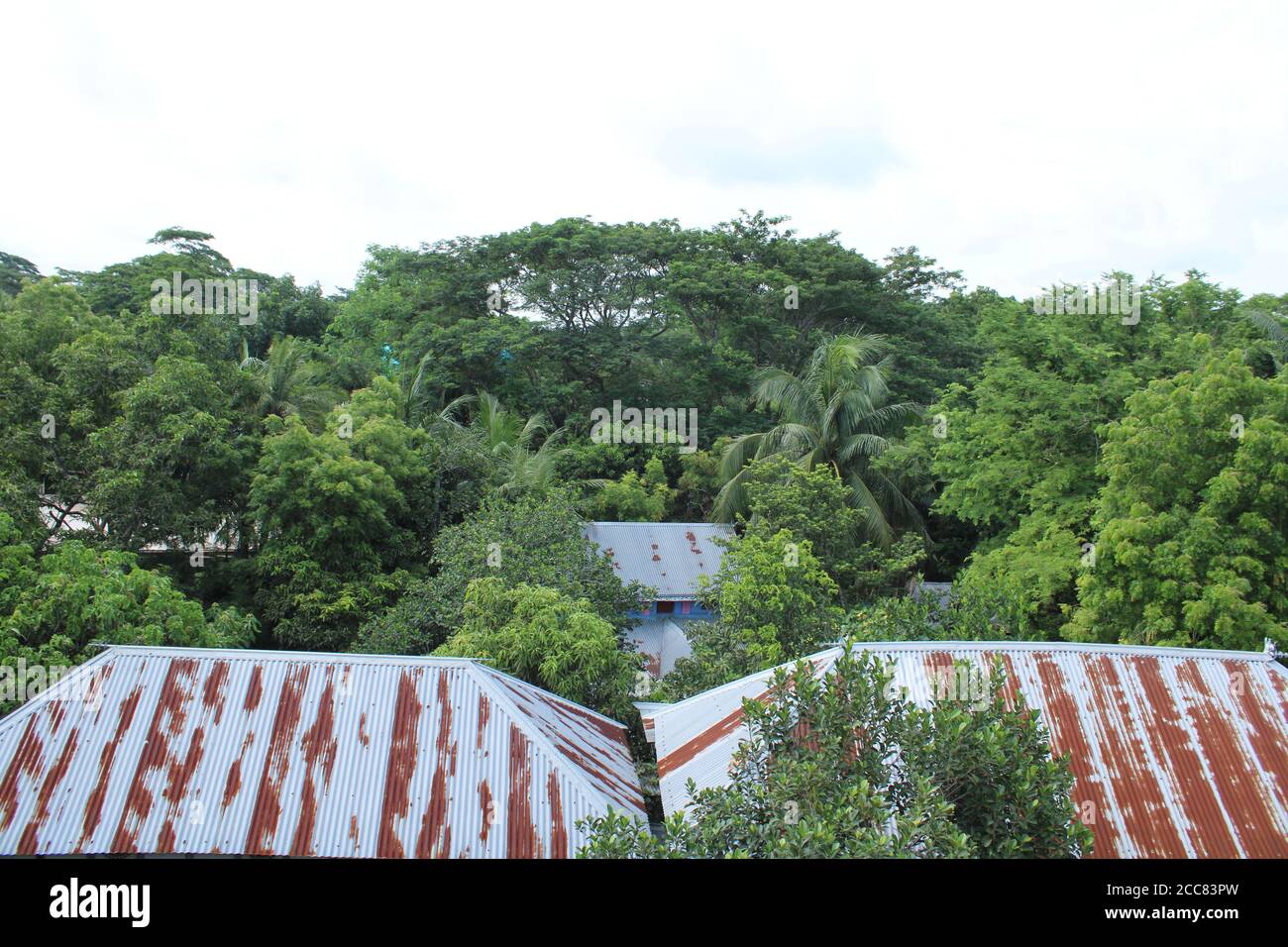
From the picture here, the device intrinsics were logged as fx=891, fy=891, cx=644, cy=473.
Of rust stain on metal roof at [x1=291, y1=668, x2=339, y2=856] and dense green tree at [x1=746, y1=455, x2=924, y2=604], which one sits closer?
rust stain on metal roof at [x1=291, y1=668, x2=339, y2=856]

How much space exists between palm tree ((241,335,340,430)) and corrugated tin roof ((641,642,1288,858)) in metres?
16.0

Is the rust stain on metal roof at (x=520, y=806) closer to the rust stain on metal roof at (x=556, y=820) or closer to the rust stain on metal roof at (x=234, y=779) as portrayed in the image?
the rust stain on metal roof at (x=556, y=820)

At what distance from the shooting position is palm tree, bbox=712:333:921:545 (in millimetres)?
24005

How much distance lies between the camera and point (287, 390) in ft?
79.0

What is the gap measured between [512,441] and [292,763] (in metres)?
17.1

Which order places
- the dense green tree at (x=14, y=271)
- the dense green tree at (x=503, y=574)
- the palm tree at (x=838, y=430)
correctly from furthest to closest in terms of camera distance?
the dense green tree at (x=14, y=271) < the palm tree at (x=838, y=430) < the dense green tree at (x=503, y=574)

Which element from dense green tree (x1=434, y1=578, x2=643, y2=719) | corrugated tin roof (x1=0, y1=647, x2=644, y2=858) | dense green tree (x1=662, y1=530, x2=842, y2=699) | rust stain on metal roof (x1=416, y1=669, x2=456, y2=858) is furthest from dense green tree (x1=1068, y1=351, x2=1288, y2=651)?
rust stain on metal roof (x1=416, y1=669, x2=456, y2=858)

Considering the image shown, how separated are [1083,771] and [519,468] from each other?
16331mm

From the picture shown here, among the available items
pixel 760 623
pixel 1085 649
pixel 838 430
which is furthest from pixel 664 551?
pixel 1085 649

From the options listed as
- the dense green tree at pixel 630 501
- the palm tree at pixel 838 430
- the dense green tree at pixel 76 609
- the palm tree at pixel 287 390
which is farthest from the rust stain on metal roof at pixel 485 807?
the palm tree at pixel 287 390

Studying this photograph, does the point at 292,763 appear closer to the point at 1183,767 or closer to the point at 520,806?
the point at 520,806

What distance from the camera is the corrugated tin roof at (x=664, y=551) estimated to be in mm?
22641

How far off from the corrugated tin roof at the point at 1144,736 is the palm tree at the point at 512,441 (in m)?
12.0

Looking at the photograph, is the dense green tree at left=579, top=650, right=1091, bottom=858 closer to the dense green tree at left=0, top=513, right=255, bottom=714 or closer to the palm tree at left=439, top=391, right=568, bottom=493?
the dense green tree at left=0, top=513, right=255, bottom=714
